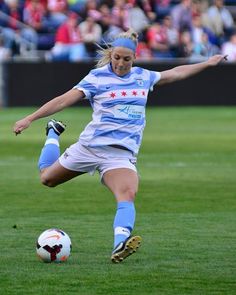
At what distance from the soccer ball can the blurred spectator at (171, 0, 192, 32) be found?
23.2 meters

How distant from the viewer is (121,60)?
360 inches

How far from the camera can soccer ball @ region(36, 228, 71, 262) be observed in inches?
349

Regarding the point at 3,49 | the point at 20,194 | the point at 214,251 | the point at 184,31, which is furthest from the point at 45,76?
the point at 214,251

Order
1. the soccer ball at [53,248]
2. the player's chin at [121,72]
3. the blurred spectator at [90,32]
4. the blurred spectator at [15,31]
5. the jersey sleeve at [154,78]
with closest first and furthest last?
the soccer ball at [53,248], the player's chin at [121,72], the jersey sleeve at [154,78], the blurred spectator at [90,32], the blurred spectator at [15,31]

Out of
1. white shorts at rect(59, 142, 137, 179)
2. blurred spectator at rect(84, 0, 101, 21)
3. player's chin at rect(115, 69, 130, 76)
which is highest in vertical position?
player's chin at rect(115, 69, 130, 76)

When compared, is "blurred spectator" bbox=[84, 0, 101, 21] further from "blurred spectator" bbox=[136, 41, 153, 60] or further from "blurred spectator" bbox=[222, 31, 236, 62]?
"blurred spectator" bbox=[222, 31, 236, 62]

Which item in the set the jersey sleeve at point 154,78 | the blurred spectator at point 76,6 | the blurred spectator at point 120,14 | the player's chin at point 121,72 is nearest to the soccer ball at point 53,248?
the player's chin at point 121,72

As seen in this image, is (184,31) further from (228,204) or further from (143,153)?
(228,204)

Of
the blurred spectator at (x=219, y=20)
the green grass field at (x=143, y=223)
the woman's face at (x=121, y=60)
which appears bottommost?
the blurred spectator at (x=219, y=20)

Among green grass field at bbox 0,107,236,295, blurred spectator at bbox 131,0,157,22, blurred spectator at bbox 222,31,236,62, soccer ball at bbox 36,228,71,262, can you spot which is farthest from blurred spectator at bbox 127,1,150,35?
soccer ball at bbox 36,228,71,262

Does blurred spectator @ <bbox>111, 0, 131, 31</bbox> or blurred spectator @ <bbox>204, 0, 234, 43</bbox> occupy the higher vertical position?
blurred spectator @ <bbox>111, 0, 131, 31</bbox>

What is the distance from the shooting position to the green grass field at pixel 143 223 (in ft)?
26.3

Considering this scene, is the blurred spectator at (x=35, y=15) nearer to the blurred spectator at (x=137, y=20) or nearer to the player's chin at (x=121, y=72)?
the blurred spectator at (x=137, y=20)

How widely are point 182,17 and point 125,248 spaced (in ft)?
78.0
